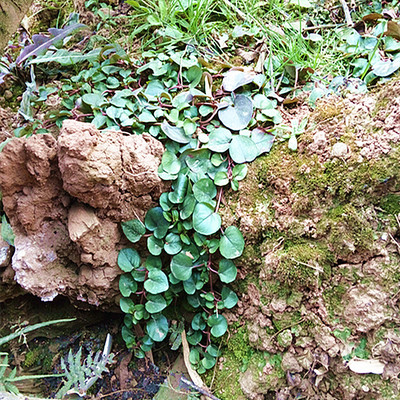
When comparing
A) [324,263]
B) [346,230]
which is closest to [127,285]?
[324,263]

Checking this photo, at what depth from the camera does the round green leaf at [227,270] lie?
1.62 m

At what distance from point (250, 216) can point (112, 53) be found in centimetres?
126

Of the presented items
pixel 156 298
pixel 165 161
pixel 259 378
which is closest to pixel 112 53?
pixel 165 161

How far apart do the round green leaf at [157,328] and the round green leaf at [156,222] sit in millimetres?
439

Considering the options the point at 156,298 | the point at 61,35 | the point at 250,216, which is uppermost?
the point at 61,35

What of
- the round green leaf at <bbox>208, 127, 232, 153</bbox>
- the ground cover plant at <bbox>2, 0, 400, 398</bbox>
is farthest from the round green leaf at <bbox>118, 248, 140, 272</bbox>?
the round green leaf at <bbox>208, 127, 232, 153</bbox>

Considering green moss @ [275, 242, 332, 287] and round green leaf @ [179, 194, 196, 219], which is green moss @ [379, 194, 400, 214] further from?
round green leaf @ [179, 194, 196, 219]

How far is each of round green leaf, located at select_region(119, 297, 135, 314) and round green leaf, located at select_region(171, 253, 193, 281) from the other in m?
0.30

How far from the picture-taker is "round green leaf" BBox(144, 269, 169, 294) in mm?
1632

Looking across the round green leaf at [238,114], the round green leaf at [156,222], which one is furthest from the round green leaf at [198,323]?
the round green leaf at [238,114]

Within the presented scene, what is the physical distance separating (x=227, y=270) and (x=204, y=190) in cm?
39

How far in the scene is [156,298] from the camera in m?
1.68

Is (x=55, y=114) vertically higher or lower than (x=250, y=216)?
higher

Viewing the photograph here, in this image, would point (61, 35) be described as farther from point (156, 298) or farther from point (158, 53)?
point (156, 298)
